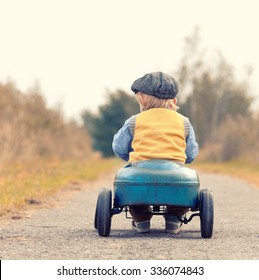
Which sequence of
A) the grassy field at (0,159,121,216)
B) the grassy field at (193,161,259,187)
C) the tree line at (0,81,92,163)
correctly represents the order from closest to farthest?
the grassy field at (0,159,121,216) < the grassy field at (193,161,259,187) < the tree line at (0,81,92,163)

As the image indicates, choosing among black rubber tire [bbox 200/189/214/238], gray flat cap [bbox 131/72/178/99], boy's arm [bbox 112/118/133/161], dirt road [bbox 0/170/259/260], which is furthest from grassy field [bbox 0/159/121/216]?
black rubber tire [bbox 200/189/214/238]

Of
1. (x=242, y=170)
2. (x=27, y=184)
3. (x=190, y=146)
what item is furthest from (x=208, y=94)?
(x=190, y=146)

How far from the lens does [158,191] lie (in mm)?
6641

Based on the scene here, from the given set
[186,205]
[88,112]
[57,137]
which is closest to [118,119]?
[88,112]

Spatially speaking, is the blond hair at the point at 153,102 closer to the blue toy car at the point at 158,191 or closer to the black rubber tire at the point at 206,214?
the blue toy car at the point at 158,191

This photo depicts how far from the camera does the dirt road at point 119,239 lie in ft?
18.7

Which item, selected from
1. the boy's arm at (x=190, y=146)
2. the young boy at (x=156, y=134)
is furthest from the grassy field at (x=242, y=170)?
the young boy at (x=156, y=134)

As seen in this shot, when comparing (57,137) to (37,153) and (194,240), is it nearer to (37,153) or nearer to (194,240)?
(37,153)

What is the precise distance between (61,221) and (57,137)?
69.2 feet

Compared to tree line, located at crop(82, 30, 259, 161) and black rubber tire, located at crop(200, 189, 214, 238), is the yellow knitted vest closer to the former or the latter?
black rubber tire, located at crop(200, 189, 214, 238)

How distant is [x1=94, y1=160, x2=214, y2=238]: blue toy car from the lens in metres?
6.64

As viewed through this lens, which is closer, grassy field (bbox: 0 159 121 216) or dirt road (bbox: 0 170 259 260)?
dirt road (bbox: 0 170 259 260)

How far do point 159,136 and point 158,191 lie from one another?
21.7 inches

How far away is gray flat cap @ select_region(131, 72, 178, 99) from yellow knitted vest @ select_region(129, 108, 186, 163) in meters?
0.16
